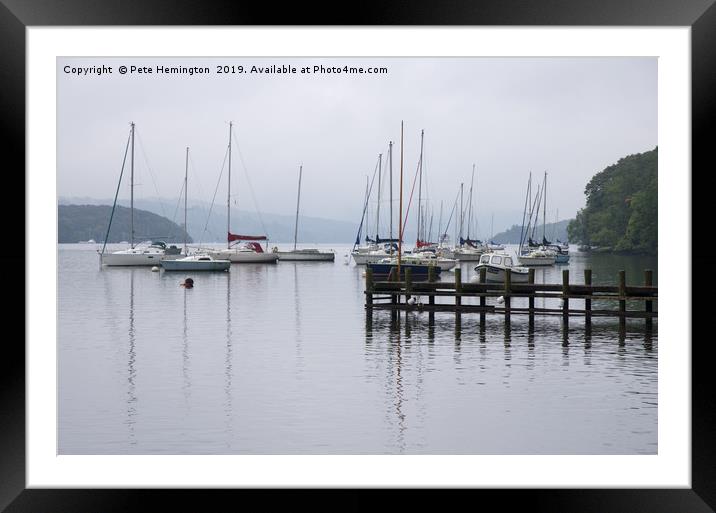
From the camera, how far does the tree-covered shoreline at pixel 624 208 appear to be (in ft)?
248

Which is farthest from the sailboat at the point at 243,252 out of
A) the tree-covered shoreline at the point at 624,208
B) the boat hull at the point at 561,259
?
the tree-covered shoreline at the point at 624,208

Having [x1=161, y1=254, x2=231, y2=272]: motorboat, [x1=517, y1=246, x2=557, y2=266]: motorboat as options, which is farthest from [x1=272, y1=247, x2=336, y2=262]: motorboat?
[x1=161, y1=254, x2=231, y2=272]: motorboat

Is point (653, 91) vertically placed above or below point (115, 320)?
above

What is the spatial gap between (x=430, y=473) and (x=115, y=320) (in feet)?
65.1

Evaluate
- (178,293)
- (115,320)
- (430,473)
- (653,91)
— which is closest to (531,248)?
(653,91)

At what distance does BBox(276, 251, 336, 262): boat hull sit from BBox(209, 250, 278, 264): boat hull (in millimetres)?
3433

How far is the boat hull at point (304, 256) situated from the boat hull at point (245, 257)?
11.3 feet

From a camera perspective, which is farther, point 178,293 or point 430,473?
point 178,293

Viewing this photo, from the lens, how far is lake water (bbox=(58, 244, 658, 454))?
10258mm

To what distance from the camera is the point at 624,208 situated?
82000 mm

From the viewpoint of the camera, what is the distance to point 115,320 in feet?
82.3

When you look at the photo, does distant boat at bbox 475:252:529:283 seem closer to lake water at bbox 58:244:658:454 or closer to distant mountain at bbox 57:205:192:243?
lake water at bbox 58:244:658:454
